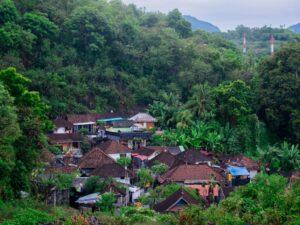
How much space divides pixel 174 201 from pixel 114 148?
27.1 feet

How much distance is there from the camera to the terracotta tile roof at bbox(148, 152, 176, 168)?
24.8 m

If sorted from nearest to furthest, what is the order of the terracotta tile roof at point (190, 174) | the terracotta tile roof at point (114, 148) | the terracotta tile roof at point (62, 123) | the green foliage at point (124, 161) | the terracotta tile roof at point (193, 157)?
1. the terracotta tile roof at point (190, 174)
2. the green foliage at point (124, 161)
3. the terracotta tile roof at point (193, 157)
4. the terracotta tile roof at point (114, 148)
5. the terracotta tile roof at point (62, 123)

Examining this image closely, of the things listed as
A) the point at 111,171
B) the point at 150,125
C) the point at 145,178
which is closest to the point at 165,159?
the point at 145,178

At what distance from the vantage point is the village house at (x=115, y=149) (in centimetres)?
2602

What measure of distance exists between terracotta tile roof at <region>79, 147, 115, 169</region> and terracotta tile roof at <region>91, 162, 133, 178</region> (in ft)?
3.71

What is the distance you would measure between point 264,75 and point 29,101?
698 inches

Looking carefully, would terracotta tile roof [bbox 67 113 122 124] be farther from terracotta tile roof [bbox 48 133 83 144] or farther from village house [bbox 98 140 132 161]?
village house [bbox 98 140 132 161]

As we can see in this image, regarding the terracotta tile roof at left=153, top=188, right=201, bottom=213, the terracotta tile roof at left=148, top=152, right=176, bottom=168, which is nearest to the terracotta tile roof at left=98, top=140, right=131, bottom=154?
the terracotta tile roof at left=148, top=152, right=176, bottom=168

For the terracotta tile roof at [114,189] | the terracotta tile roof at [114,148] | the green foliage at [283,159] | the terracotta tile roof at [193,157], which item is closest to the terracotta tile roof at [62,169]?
the terracotta tile roof at [114,189]

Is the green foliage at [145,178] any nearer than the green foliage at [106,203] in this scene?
No

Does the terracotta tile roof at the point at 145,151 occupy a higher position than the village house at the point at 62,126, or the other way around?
the village house at the point at 62,126

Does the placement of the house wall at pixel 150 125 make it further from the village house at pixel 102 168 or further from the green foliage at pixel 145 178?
the green foliage at pixel 145 178

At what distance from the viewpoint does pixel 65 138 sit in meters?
27.8

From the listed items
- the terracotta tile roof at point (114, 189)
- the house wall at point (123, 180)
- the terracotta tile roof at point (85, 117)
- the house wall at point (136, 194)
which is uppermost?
the terracotta tile roof at point (85, 117)
